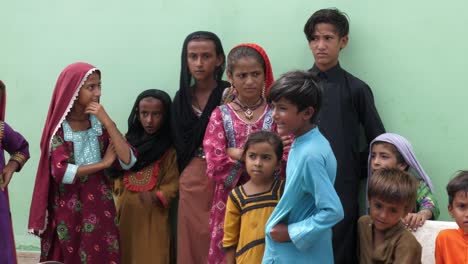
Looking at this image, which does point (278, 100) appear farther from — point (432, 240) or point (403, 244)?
point (432, 240)

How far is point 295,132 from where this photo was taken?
3.48 m

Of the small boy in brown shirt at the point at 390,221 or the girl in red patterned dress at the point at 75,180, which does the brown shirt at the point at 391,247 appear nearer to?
the small boy in brown shirt at the point at 390,221

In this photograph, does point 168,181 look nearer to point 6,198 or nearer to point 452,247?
point 6,198

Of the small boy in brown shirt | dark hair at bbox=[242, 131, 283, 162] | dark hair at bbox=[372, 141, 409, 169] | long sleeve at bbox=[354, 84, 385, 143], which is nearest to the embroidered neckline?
dark hair at bbox=[242, 131, 283, 162]

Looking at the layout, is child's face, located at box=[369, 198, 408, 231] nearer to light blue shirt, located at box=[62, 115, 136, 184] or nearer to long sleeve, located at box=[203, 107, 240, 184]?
long sleeve, located at box=[203, 107, 240, 184]

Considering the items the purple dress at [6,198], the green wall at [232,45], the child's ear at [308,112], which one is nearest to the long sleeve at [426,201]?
the green wall at [232,45]

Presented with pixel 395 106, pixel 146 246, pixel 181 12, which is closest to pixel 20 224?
pixel 146 246

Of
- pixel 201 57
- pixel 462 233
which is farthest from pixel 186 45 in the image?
pixel 462 233

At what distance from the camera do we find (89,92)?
15.5 feet

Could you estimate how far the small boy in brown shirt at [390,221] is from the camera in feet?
12.1

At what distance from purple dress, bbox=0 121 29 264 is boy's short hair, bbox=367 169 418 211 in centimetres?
237

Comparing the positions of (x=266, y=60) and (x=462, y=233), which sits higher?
(x=266, y=60)

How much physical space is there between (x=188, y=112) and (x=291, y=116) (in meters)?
1.60

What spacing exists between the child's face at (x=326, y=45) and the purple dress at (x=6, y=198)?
6.99 feet
